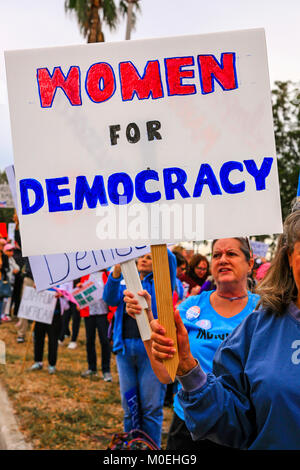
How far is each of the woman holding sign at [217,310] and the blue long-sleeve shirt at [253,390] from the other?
929 millimetres

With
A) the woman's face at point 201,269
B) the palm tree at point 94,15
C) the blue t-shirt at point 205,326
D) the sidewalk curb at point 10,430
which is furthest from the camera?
the palm tree at point 94,15

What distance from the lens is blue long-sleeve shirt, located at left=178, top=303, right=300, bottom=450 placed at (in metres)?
1.62

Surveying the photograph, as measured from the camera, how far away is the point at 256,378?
1.67 meters

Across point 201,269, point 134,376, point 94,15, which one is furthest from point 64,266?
point 94,15

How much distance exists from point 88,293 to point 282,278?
5.50m

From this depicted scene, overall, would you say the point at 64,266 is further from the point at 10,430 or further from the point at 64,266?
the point at 10,430

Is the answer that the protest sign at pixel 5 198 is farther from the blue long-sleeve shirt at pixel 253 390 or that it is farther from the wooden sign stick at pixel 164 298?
the blue long-sleeve shirt at pixel 253 390

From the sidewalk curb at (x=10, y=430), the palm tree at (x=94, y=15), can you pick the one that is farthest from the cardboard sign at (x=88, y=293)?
the palm tree at (x=94, y=15)

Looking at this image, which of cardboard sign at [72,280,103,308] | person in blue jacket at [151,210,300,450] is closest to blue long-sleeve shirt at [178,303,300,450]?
person in blue jacket at [151,210,300,450]

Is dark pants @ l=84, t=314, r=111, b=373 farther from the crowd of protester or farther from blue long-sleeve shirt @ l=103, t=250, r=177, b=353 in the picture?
blue long-sleeve shirt @ l=103, t=250, r=177, b=353

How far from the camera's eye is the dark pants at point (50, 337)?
7.42 meters

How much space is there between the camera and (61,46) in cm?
200

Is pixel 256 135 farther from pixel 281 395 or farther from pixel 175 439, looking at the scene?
pixel 175 439

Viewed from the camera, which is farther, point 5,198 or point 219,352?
point 5,198
